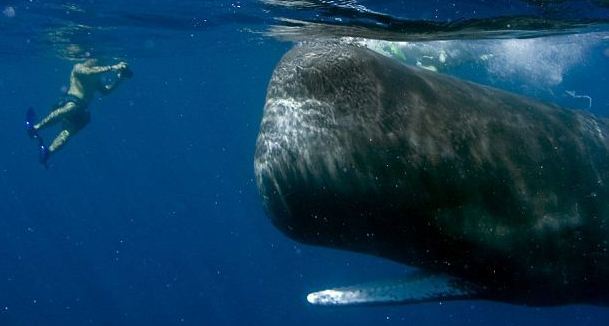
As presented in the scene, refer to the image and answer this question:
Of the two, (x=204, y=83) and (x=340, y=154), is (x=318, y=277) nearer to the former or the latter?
(x=204, y=83)

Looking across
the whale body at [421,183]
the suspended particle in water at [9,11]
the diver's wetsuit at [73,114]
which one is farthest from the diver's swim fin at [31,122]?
the whale body at [421,183]

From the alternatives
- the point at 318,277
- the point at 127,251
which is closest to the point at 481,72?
the point at 318,277

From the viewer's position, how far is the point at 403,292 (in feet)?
13.9

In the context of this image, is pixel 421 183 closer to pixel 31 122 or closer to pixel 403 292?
pixel 403 292

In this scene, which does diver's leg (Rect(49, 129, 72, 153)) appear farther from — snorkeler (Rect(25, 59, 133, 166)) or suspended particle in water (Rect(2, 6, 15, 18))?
suspended particle in water (Rect(2, 6, 15, 18))

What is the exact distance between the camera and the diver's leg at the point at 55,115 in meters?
18.7

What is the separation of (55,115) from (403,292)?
1754 cm

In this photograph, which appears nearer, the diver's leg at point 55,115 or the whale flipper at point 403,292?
the whale flipper at point 403,292

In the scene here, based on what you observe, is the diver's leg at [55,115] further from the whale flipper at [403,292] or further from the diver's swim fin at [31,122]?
the whale flipper at [403,292]

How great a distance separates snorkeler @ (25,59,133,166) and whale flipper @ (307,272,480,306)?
1637cm

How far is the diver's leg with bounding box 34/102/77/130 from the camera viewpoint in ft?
61.5

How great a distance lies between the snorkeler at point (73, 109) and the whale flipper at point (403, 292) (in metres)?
16.4

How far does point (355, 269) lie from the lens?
3409cm

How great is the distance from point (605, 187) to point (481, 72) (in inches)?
539
